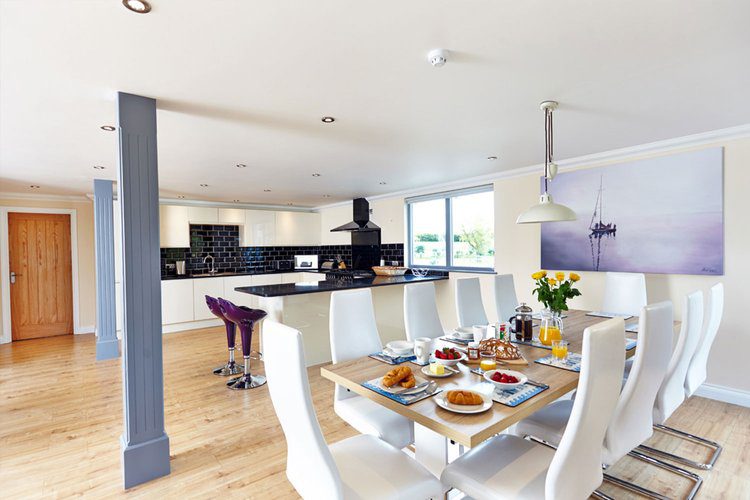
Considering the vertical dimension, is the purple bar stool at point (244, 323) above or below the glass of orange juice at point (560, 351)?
below

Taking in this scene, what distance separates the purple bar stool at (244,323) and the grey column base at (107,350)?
212 cm

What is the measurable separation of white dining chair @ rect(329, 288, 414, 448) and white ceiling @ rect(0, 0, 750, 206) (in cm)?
129

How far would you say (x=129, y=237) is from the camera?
2117 mm

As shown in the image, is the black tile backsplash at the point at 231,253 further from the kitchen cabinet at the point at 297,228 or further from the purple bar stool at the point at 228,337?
the purple bar stool at the point at 228,337

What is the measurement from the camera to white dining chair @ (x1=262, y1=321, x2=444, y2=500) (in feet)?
3.95

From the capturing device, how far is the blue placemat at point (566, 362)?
6.19ft

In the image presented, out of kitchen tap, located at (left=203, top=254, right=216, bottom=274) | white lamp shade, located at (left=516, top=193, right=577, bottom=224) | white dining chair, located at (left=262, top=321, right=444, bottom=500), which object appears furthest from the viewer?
kitchen tap, located at (left=203, top=254, right=216, bottom=274)

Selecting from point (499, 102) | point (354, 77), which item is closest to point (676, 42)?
point (499, 102)

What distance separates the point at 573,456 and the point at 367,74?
1.90 m

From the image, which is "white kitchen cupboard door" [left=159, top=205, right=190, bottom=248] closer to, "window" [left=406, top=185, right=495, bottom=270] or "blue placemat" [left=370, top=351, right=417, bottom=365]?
"window" [left=406, top=185, right=495, bottom=270]

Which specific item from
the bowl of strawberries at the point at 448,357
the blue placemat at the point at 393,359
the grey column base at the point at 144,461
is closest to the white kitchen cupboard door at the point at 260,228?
the grey column base at the point at 144,461

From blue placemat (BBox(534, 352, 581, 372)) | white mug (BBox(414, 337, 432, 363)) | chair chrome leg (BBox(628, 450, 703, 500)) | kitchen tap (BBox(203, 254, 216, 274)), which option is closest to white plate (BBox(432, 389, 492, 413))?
white mug (BBox(414, 337, 432, 363))

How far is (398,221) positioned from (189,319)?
377 centimetres

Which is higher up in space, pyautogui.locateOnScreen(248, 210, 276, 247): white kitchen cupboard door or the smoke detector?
the smoke detector
